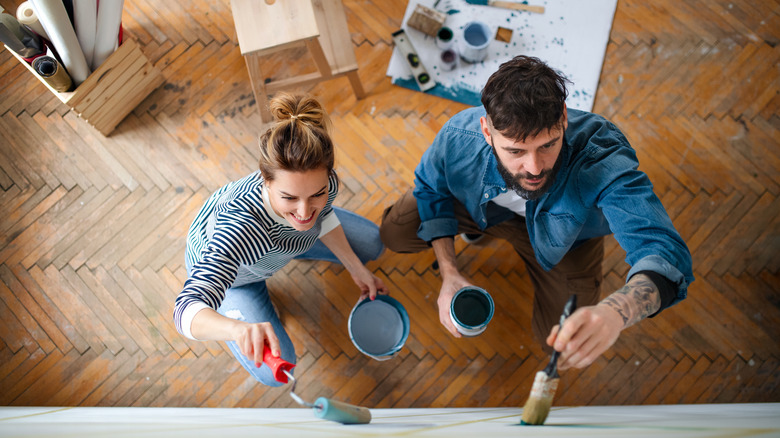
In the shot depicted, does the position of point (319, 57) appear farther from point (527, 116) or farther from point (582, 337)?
point (582, 337)

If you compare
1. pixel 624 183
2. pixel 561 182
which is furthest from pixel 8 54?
pixel 624 183

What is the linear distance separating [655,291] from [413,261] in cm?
126

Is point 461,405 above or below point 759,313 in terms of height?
below

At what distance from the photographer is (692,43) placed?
2.50m

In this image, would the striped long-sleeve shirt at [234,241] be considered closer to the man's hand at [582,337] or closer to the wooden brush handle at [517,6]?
the man's hand at [582,337]

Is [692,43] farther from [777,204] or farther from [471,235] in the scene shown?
[471,235]

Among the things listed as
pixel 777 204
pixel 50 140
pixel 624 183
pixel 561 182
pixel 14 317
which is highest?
pixel 624 183

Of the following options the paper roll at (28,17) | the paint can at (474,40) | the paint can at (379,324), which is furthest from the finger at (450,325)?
the paper roll at (28,17)

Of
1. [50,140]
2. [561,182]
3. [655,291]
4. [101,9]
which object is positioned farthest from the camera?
[50,140]

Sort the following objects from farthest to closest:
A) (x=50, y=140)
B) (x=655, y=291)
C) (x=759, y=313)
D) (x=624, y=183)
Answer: (x=50, y=140), (x=759, y=313), (x=624, y=183), (x=655, y=291)

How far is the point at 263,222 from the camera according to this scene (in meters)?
1.47

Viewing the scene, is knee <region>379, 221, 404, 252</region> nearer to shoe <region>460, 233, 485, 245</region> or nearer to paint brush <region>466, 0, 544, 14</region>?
shoe <region>460, 233, 485, 245</region>

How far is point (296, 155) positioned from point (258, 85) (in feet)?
3.68

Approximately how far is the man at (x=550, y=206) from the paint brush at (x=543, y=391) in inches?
1.6
